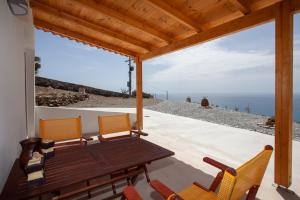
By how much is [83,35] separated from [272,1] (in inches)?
168

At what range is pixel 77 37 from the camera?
4586 millimetres

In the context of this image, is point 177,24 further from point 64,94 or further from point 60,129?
point 64,94

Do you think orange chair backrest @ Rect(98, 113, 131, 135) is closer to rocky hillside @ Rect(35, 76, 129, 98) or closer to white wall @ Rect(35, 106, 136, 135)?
white wall @ Rect(35, 106, 136, 135)

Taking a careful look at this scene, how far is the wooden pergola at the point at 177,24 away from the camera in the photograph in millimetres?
2281

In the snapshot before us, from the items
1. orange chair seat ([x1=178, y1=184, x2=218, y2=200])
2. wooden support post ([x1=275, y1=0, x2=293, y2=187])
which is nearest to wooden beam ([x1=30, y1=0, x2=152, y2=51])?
wooden support post ([x1=275, y1=0, x2=293, y2=187])

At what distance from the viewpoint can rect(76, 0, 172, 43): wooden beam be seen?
3025mm

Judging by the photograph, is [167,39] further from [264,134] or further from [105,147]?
[264,134]

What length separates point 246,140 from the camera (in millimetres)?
4363

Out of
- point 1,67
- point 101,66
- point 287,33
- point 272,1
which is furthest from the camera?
point 101,66

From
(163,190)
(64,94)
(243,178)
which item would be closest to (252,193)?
(243,178)

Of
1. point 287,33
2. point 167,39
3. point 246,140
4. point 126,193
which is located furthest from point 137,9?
point 246,140

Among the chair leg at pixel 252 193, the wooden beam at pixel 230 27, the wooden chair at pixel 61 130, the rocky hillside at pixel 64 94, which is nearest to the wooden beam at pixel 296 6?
the wooden beam at pixel 230 27

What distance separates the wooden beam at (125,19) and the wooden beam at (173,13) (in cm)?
91

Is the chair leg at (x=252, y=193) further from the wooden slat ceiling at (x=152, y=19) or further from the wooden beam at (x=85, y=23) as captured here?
the wooden beam at (x=85, y=23)
